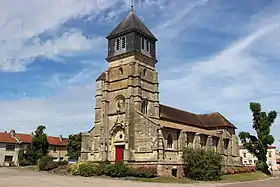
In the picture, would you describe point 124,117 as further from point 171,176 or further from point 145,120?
point 171,176

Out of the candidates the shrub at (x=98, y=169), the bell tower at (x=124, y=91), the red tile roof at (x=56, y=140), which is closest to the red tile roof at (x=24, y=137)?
the red tile roof at (x=56, y=140)

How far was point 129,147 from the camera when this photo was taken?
3750cm

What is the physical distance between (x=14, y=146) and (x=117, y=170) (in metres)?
36.5

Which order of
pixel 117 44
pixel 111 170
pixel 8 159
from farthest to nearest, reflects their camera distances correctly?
pixel 8 159 < pixel 117 44 < pixel 111 170

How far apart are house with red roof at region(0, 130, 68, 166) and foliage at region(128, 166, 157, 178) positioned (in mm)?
31927

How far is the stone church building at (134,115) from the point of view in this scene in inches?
1447

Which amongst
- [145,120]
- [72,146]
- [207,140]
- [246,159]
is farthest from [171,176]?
[246,159]

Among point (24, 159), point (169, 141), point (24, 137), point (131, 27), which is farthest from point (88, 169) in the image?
point (24, 137)

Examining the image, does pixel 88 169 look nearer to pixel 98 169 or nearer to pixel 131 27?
pixel 98 169

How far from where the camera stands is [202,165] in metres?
34.2

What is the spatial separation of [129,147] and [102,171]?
4.61 m

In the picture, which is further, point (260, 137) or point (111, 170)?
point (260, 137)

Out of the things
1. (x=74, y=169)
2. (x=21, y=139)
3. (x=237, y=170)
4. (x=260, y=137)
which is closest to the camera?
(x=74, y=169)

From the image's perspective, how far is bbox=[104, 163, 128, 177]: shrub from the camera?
109ft
